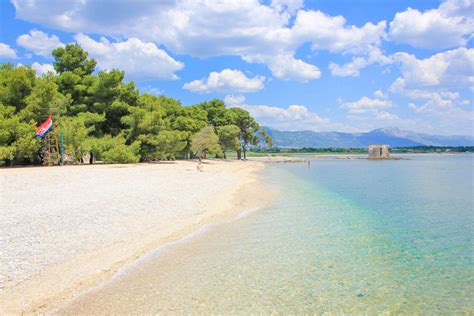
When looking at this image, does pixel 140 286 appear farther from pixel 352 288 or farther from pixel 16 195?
pixel 16 195

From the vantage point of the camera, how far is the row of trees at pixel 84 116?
28312 millimetres

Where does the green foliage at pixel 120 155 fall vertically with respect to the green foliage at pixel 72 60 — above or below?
below

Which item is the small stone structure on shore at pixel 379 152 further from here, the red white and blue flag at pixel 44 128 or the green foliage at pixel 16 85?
the green foliage at pixel 16 85

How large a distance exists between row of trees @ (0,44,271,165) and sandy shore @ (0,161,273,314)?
9.65 m

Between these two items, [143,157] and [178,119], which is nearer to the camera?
[143,157]

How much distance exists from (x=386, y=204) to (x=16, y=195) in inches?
718

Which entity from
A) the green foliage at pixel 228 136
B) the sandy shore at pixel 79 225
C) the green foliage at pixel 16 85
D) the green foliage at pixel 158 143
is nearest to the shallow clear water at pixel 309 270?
the sandy shore at pixel 79 225

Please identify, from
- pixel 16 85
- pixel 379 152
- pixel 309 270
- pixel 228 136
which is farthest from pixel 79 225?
pixel 379 152

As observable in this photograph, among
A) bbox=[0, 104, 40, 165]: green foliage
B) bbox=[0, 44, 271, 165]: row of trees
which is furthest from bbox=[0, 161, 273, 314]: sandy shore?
bbox=[0, 44, 271, 165]: row of trees

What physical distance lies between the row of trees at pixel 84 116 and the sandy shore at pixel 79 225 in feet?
31.7

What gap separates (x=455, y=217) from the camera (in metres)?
16.1

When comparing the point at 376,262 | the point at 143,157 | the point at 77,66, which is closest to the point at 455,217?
the point at 376,262

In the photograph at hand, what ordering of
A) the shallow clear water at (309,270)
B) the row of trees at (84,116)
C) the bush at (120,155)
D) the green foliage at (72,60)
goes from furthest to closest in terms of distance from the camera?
1. the green foliage at (72,60)
2. the bush at (120,155)
3. the row of trees at (84,116)
4. the shallow clear water at (309,270)

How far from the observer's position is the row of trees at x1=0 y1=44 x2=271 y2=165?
92.9 feet
